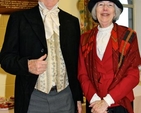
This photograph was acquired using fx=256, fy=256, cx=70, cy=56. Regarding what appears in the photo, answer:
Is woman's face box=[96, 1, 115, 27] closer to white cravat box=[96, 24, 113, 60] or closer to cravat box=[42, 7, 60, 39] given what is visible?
white cravat box=[96, 24, 113, 60]

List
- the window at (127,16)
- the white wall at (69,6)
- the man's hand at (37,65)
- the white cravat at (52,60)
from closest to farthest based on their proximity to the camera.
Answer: the man's hand at (37,65)
the white cravat at (52,60)
the white wall at (69,6)
the window at (127,16)

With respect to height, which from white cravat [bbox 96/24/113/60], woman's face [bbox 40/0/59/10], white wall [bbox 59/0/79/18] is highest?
woman's face [bbox 40/0/59/10]

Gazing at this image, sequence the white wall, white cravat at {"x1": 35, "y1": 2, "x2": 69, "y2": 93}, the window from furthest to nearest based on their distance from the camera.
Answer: the window
the white wall
white cravat at {"x1": 35, "y1": 2, "x2": 69, "y2": 93}

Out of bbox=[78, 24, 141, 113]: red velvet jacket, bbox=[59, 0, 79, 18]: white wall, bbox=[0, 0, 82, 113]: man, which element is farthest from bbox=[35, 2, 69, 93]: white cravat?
bbox=[59, 0, 79, 18]: white wall

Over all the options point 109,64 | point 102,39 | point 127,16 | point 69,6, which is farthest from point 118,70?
point 127,16

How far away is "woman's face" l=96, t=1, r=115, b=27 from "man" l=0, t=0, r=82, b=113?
0.69 ft

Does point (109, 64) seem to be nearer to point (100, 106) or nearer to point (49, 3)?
point (100, 106)

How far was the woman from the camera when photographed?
4.19 feet

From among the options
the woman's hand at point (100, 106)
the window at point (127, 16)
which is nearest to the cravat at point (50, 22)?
the woman's hand at point (100, 106)

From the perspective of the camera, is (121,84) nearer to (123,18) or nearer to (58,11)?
(58,11)

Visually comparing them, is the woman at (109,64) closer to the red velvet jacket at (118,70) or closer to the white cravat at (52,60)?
the red velvet jacket at (118,70)

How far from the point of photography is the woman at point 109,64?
1.28 metres

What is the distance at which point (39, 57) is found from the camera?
1.28 m

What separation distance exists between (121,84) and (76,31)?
394 millimetres
